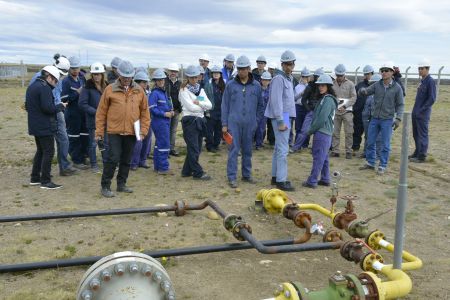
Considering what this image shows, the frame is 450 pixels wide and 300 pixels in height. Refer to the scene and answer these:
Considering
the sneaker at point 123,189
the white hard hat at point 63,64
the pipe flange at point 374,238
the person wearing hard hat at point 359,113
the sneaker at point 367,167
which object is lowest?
the sneaker at point 123,189

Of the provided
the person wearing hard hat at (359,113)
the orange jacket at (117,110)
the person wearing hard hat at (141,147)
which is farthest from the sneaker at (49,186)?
the person wearing hard hat at (359,113)

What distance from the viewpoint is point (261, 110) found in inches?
394

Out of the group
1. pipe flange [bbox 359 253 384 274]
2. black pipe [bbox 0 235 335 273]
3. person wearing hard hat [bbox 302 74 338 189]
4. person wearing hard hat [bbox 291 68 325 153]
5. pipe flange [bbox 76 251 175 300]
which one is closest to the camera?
pipe flange [bbox 76 251 175 300]

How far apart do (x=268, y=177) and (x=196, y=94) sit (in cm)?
194

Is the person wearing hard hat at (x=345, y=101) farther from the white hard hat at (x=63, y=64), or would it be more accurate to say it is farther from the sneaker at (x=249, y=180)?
the white hard hat at (x=63, y=64)

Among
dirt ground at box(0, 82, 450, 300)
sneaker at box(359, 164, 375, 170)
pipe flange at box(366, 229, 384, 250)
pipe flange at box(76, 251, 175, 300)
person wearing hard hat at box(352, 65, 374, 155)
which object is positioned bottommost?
dirt ground at box(0, 82, 450, 300)

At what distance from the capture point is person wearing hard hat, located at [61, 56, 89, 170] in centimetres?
779

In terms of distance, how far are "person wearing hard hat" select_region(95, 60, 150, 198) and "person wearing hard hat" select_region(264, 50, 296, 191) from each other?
1.95m

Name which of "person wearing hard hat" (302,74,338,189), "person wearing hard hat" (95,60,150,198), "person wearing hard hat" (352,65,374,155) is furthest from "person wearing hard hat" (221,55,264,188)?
"person wearing hard hat" (352,65,374,155)

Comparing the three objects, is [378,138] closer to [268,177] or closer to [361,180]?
[361,180]

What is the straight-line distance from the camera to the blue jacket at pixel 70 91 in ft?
25.5

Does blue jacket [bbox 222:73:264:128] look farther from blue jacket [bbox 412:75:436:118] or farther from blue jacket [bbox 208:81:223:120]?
blue jacket [bbox 412:75:436:118]

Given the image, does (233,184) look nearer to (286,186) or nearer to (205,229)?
(286,186)

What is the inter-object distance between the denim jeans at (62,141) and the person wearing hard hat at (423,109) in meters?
6.97
